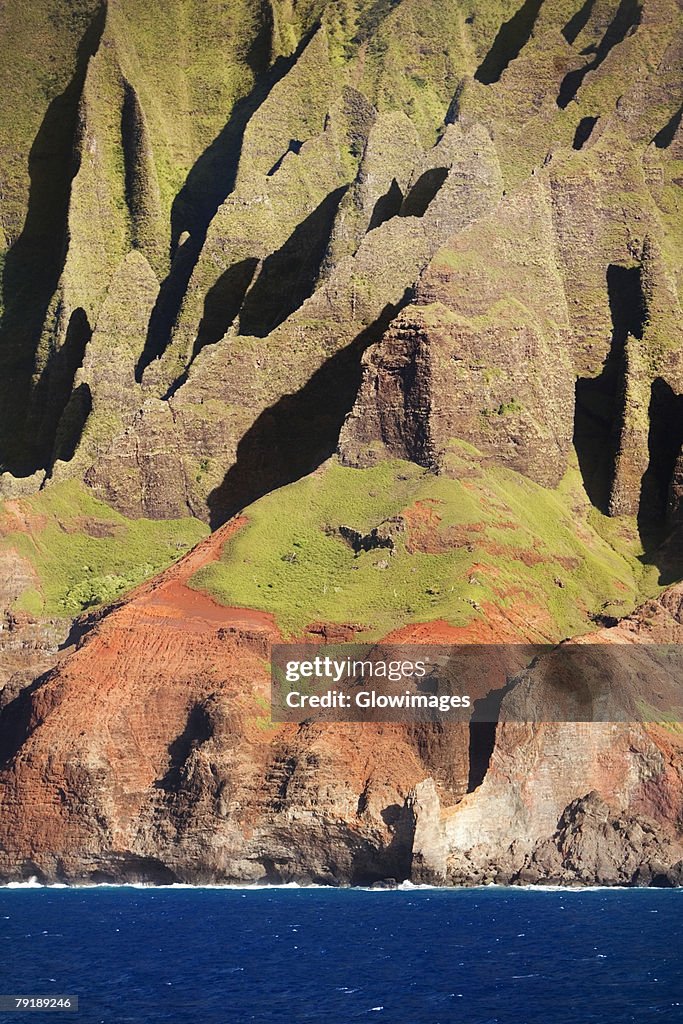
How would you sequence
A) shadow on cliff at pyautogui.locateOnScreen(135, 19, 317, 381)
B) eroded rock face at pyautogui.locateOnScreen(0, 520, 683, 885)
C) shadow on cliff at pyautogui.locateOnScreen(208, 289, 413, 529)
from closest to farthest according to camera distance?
1. eroded rock face at pyautogui.locateOnScreen(0, 520, 683, 885)
2. shadow on cliff at pyautogui.locateOnScreen(208, 289, 413, 529)
3. shadow on cliff at pyautogui.locateOnScreen(135, 19, 317, 381)

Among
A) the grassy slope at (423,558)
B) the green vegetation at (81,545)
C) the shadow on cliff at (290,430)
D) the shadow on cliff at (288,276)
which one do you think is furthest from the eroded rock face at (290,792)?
the shadow on cliff at (288,276)

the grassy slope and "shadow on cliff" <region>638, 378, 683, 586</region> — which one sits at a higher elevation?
"shadow on cliff" <region>638, 378, 683, 586</region>

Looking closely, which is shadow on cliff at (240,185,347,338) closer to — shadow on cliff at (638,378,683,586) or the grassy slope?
the grassy slope

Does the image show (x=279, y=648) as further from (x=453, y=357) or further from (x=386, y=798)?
(x=453, y=357)

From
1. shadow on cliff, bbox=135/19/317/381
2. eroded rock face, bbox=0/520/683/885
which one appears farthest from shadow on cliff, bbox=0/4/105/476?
eroded rock face, bbox=0/520/683/885

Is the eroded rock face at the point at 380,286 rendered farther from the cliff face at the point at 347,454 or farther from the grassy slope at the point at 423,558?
the grassy slope at the point at 423,558

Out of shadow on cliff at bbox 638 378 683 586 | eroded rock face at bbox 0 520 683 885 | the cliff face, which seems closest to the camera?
eroded rock face at bbox 0 520 683 885

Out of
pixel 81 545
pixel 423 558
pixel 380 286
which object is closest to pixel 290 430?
pixel 380 286
